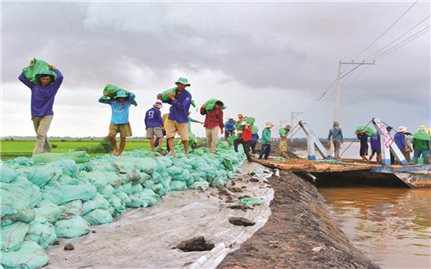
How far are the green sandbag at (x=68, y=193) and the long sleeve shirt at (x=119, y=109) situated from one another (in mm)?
2963

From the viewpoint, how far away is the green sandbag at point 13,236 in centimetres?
250

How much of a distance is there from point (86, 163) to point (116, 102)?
244 centimetres

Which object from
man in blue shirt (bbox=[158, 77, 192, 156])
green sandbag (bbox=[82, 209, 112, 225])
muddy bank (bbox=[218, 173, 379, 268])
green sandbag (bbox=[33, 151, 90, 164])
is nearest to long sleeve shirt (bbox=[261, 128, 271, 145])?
man in blue shirt (bbox=[158, 77, 192, 156])

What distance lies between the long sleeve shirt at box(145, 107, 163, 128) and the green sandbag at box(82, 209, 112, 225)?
4.84 metres

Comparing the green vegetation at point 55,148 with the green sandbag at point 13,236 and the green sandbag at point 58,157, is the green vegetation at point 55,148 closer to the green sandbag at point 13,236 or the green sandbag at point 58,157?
the green sandbag at point 58,157

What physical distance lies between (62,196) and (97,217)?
0.34 m

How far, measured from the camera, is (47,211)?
305 cm

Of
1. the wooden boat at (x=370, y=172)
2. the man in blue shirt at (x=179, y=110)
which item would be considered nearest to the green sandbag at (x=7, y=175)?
the man in blue shirt at (x=179, y=110)

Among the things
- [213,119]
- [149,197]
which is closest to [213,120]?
[213,119]

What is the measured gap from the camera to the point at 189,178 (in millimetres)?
5477

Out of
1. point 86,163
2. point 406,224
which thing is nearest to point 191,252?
point 86,163

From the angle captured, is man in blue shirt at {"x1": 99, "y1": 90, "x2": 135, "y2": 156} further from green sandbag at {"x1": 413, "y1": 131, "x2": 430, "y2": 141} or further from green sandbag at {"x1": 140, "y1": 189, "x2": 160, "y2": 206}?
green sandbag at {"x1": 413, "y1": 131, "x2": 430, "y2": 141}

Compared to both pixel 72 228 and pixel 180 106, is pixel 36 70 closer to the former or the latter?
pixel 180 106

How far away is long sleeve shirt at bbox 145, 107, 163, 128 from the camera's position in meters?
8.21
